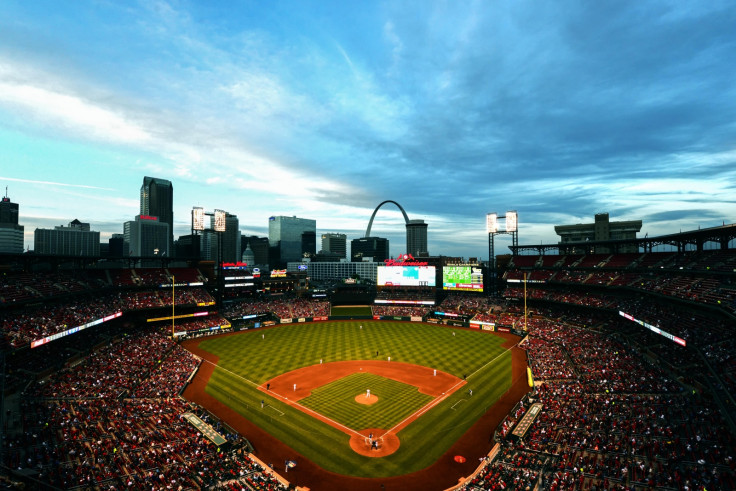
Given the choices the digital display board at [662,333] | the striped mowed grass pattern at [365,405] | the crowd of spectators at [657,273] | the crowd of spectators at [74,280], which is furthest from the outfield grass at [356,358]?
the crowd of spectators at [657,273]

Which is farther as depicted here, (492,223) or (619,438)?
(492,223)

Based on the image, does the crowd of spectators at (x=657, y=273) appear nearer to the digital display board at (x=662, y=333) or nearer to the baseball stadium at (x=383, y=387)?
the baseball stadium at (x=383, y=387)

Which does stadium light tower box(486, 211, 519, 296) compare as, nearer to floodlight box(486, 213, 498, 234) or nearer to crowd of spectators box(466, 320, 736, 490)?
floodlight box(486, 213, 498, 234)

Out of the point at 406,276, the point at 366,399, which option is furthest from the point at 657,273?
the point at 406,276

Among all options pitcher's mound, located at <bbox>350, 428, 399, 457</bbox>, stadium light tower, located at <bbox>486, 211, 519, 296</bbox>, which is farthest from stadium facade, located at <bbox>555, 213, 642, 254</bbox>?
pitcher's mound, located at <bbox>350, 428, 399, 457</bbox>

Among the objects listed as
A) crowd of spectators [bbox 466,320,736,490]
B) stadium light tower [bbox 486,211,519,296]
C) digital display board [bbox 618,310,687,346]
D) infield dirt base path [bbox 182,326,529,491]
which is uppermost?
stadium light tower [bbox 486,211,519,296]

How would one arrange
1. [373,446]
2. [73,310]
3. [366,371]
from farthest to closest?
[73,310] → [366,371] → [373,446]

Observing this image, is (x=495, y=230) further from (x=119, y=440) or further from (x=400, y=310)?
(x=119, y=440)
